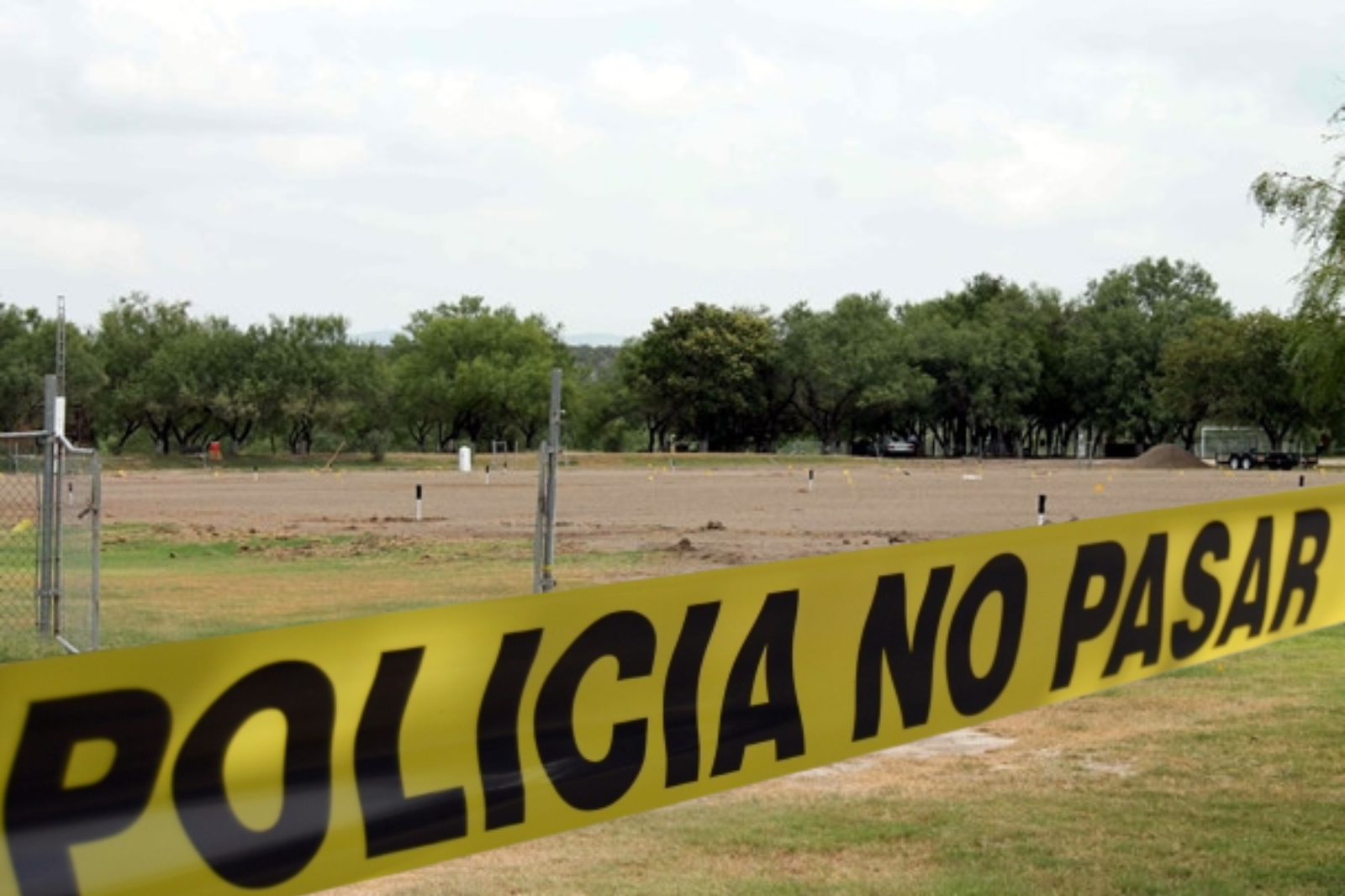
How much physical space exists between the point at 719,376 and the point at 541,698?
99404 mm

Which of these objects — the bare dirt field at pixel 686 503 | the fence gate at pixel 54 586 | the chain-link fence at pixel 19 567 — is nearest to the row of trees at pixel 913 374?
the bare dirt field at pixel 686 503

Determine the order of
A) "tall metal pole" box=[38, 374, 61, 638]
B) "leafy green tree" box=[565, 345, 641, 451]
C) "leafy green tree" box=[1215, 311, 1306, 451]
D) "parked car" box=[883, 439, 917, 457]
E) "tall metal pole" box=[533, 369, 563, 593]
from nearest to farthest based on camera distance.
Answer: "tall metal pole" box=[38, 374, 61, 638]
"tall metal pole" box=[533, 369, 563, 593]
"leafy green tree" box=[1215, 311, 1306, 451]
"parked car" box=[883, 439, 917, 457]
"leafy green tree" box=[565, 345, 641, 451]

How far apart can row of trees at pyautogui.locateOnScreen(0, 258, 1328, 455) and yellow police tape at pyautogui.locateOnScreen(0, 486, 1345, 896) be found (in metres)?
82.3

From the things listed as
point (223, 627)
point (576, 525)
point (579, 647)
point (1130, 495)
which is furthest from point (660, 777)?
point (1130, 495)

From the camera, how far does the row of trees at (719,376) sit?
90125 millimetres

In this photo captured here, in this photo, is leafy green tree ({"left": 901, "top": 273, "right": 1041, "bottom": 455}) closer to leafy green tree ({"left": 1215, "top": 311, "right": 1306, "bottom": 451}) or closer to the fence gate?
leafy green tree ({"left": 1215, "top": 311, "right": 1306, "bottom": 451})

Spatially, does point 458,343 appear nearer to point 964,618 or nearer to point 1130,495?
point 1130,495

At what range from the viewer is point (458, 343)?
349ft

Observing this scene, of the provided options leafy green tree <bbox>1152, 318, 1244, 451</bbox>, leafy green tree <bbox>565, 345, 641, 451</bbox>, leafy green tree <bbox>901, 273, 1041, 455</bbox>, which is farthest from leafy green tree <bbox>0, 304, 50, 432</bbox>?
leafy green tree <bbox>1152, 318, 1244, 451</bbox>

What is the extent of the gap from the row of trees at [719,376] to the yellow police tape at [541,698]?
8226 centimetres

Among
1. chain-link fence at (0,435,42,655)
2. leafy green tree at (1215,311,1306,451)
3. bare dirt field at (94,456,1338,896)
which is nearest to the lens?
bare dirt field at (94,456,1338,896)

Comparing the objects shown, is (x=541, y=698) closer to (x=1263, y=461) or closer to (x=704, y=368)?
(x=1263, y=461)

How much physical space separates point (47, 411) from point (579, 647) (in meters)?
9.44

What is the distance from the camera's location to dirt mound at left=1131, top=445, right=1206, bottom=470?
79.9 metres
